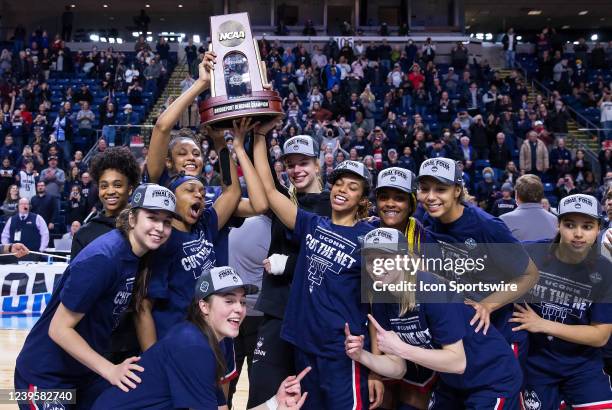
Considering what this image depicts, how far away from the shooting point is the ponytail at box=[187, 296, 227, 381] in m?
3.21

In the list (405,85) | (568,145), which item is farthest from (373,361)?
(405,85)

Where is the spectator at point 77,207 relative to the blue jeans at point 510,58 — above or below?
below

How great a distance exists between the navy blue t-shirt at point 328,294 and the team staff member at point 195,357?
0.39 meters

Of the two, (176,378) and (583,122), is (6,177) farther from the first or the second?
(583,122)

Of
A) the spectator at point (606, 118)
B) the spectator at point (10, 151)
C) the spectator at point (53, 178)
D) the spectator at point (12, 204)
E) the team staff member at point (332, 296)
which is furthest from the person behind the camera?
the spectator at point (606, 118)

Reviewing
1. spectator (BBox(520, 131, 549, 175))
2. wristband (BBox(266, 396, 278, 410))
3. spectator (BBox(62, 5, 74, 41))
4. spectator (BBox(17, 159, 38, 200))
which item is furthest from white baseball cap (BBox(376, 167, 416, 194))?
spectator (BBox(62, 5, 74, 41))

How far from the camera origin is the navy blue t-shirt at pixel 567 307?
398 cm

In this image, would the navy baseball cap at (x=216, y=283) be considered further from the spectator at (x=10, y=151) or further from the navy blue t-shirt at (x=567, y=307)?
the spectator at (x=10, y=151)

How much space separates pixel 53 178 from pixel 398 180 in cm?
1211

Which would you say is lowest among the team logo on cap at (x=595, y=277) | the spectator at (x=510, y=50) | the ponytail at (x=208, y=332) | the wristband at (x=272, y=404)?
the wristband at (x=272, y=404)

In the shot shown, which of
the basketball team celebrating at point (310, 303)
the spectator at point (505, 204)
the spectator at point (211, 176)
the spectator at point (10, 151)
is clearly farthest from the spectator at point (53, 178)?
the basketball team celebrating at point (310, 303)

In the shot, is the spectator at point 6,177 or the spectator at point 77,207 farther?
the spectator at point 6,177

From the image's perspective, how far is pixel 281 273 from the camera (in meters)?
4.01

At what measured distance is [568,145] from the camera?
17.3 m
